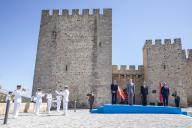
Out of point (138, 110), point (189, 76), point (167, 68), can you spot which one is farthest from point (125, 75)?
point (138, 110)

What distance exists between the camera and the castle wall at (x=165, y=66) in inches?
891

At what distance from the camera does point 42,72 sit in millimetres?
21734

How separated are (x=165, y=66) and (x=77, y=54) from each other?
8.51 m

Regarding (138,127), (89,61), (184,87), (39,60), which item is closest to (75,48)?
(89,61)

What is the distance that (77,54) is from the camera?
2194 centimetres

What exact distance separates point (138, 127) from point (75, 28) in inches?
693

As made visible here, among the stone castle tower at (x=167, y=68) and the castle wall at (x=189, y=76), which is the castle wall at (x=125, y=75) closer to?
the stone castle tower at (x=167, y=68)

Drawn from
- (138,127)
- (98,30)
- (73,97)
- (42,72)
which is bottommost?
(138,127)

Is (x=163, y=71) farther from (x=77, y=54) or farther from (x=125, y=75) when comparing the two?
(x=77, y=54)

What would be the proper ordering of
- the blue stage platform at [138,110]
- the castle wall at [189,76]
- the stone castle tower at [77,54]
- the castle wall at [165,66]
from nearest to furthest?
the blue stage platform at [138,110], the stone castle tower at [77,54], the castle wall at [165,66], the castle wall at [189,76]

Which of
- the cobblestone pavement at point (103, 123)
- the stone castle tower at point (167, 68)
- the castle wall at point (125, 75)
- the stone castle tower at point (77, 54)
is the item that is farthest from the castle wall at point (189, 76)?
the cobblestone pavement at point (103, 123)

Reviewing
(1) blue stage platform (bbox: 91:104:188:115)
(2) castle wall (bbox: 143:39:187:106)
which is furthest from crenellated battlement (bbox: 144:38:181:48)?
(1) blue stage platform (bbox: 91:104:188:115)

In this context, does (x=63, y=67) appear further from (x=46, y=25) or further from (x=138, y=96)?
(x=138, y=96)

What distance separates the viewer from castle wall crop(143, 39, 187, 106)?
74.3 feet
